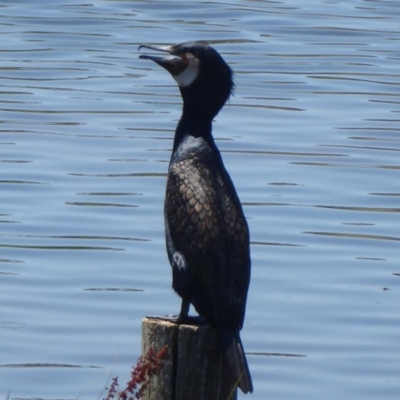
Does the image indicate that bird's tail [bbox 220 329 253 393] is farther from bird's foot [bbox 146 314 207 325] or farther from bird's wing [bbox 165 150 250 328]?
bird's foot [bbox 146 314 207 325]

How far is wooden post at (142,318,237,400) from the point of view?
4988 millimetres

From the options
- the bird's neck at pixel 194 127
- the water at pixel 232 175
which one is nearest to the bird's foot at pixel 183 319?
the bird's neck at pixel 194 127

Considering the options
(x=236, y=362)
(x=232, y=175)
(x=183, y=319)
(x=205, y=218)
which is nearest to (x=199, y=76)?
(x=205, y=218)

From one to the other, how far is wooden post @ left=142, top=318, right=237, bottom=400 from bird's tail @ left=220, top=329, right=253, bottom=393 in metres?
0.03

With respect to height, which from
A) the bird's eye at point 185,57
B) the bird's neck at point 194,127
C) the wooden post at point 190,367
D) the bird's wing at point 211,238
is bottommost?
the wooden post at point 190,367

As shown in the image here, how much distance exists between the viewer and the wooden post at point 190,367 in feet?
16.4

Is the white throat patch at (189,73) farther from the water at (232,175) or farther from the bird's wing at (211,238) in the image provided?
the water at (232,175)

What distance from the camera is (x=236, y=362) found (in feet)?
16.4

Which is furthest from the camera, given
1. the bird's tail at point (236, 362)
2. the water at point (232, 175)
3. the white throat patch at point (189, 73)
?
the water at point (232, 175)

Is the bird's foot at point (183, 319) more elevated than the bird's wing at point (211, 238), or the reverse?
the bird's wing at point (211, 238)

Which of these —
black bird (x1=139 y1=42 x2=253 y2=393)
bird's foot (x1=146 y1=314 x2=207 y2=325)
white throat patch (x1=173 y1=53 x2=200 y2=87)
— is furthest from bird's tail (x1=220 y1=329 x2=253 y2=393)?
white throat patch (x1=173 y1=53 x2=200 y2=87)

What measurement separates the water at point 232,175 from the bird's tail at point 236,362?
216 cm

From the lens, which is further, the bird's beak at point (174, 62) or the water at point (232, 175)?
the water at point (232, 175)

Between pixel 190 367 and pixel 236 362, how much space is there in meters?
0.15
